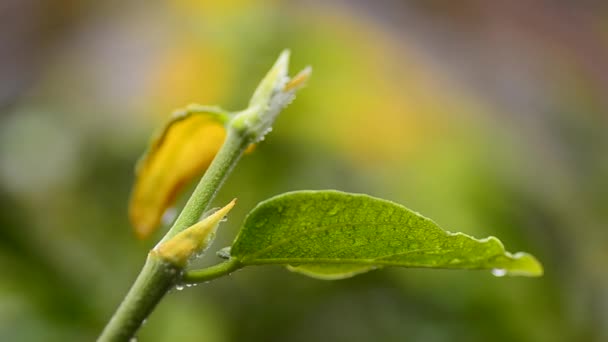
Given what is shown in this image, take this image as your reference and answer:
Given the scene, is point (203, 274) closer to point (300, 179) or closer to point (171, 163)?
point (171, 163)

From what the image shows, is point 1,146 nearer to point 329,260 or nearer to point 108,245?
point 108,245

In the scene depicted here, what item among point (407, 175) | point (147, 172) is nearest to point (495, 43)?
point (407, 175)

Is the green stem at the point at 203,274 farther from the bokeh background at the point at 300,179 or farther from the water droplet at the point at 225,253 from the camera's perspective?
the bokeh background at the point at 300,179

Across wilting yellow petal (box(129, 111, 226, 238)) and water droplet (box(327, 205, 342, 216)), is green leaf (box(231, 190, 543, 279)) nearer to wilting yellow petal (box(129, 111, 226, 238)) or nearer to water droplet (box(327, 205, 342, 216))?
water droplet (box(327, 205, 342, 216))

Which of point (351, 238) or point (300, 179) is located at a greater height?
point (300, 179)

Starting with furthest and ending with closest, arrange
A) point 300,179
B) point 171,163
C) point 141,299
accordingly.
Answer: point 300,179, point 171,163, point 141,299

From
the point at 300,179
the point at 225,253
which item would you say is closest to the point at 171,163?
the point at 225,253
